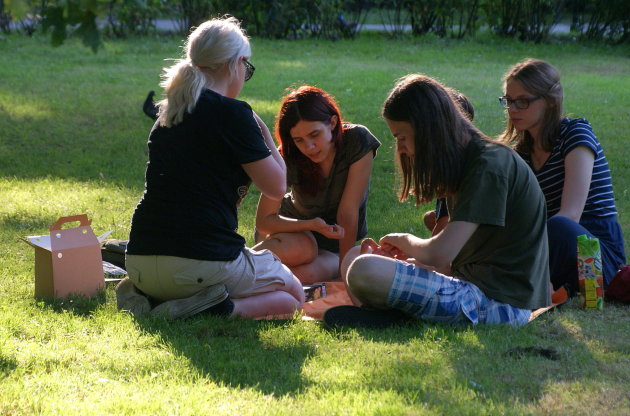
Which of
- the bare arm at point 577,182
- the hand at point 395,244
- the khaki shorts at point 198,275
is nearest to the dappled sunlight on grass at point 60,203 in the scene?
the khaki shorts at point 198,275

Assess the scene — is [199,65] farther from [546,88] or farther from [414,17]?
[414,17]

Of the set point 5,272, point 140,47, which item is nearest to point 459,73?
point 140,47

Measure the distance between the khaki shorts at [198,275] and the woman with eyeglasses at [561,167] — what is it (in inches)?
55.3

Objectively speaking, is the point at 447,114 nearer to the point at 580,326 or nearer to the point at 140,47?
the point at 580,326

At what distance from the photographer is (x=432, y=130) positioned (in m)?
3.66

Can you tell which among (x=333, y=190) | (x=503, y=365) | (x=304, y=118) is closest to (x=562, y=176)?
(x=333, y=190)

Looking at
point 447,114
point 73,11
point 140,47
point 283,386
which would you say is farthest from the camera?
point 140,47

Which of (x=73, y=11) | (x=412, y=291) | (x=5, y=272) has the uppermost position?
(x=73, y=11)

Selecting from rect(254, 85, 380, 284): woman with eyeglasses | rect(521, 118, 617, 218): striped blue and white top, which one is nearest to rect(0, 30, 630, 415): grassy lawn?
rect(521, 118, 617, 218): striped blue and white top

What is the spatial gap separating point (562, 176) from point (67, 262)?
248 cm

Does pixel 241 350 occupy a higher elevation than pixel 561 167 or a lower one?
lower

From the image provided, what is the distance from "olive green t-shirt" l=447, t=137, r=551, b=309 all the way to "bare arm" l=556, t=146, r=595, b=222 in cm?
49

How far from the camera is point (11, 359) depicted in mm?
3422

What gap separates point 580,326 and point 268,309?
138 cm
